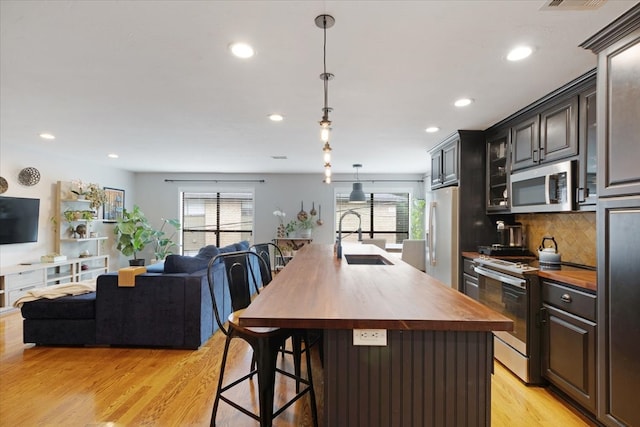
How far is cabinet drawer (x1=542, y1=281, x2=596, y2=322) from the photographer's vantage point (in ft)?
6.72

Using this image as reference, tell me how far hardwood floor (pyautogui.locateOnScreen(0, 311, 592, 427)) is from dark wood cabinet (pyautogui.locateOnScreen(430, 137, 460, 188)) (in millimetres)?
2215

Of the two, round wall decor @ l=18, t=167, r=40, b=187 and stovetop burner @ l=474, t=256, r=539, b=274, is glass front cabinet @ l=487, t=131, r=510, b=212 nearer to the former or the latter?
stovetop burner @ l=474, t=256, r=539, b=274

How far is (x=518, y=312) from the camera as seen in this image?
2.64 metres

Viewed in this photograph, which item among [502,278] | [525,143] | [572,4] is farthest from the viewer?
[525,143]

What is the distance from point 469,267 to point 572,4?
102 inches

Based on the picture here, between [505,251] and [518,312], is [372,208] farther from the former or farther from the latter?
[518,312]

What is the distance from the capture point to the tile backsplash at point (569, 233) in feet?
8.93

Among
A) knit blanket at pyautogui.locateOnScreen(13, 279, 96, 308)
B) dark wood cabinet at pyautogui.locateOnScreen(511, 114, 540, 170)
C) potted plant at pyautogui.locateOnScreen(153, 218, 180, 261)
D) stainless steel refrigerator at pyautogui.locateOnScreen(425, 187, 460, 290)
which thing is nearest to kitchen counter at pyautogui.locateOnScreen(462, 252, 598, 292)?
dark wood cabinet at pyautogui.locateOnScreen(511, 114, 540, 170)

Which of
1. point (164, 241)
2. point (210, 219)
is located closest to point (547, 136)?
point (210, 219)

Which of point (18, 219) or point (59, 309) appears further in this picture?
point (18, 219)

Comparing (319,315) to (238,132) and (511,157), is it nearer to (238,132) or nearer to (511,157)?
(511,157)

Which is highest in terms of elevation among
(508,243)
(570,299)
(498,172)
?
(498,172)

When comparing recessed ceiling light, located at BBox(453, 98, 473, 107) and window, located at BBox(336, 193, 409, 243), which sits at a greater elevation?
recessed ceiling light, located at BBox(453, 98, 473, 107)

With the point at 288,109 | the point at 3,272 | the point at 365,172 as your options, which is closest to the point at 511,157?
the point at 288,109
